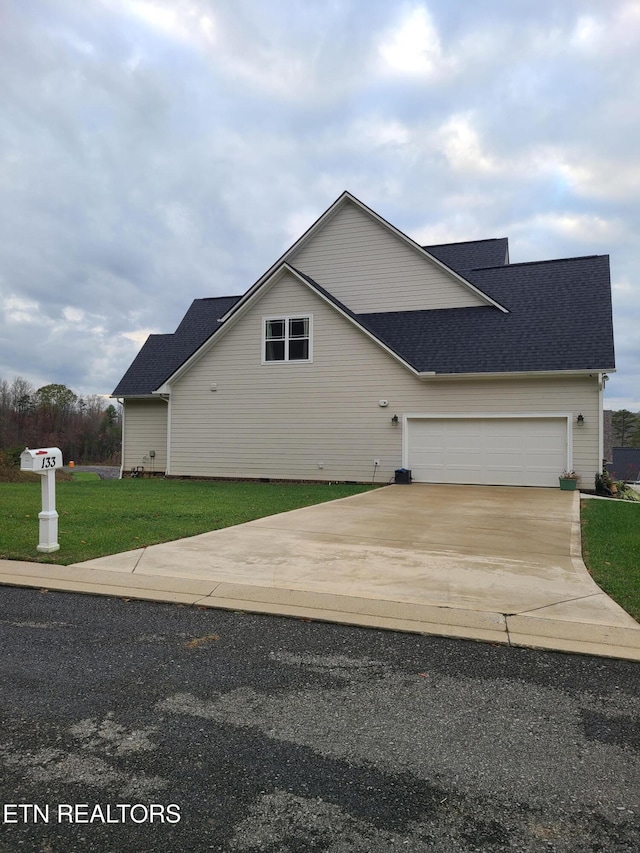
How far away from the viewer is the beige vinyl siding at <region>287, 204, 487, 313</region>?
61.1 feet

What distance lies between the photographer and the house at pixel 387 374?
1551cm

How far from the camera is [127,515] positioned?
29.3ft

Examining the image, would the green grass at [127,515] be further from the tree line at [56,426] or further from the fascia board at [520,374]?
the tree line at [56,426]

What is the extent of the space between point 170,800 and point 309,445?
15453 mm

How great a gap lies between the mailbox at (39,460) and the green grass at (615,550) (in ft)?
20.2

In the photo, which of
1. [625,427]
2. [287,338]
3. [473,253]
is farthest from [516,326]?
[625,427]

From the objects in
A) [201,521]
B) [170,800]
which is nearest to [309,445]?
[201,521]

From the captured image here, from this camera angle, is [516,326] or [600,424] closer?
[600,424]

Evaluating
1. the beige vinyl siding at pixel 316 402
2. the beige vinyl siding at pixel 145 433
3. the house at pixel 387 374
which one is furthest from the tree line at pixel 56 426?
the house at pixel 387 374

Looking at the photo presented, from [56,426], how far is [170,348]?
132 feet

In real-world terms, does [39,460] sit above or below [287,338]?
below

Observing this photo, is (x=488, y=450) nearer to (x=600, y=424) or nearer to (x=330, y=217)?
(x=600, y=424)

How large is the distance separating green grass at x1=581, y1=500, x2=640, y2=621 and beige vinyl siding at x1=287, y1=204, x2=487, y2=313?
9933 millimetres

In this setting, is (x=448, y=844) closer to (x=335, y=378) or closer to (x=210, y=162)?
(x=335, y=378)
